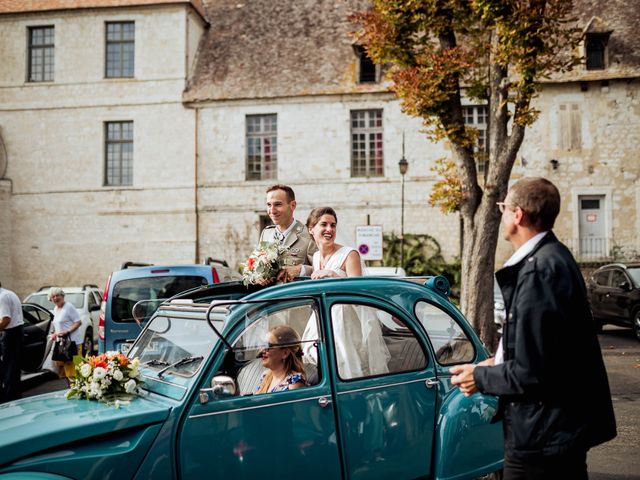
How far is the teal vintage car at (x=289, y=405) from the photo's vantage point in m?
3.20

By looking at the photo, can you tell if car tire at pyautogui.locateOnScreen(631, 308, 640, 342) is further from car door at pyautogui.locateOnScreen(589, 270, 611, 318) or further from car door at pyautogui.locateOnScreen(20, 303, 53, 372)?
car door at pyautogui.locateOnScreen(20, 303, 53, 372)

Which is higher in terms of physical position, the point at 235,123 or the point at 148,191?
the point at 235,123

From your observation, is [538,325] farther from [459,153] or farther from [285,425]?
[459,153]

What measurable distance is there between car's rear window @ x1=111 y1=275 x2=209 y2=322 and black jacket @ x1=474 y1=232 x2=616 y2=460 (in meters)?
7.07

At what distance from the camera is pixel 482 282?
12.3 metres

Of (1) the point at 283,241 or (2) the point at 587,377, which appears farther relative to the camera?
(1) the point at 283,241

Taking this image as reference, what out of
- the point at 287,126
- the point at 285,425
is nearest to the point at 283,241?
the point at 285,425

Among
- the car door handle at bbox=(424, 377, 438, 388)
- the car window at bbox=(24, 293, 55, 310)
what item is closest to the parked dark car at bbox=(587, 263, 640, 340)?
the car door handle at bbox=(424, 377, 438, 388)

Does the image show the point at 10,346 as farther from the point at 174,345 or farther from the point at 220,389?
the point at 220,389

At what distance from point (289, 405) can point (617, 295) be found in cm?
1396

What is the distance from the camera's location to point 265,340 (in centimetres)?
366

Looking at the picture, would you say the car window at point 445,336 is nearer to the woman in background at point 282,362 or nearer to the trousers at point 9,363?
the woman in background at point 282,362

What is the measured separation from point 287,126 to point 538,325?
2381 cm

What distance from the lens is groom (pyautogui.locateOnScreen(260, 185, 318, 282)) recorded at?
5238 mm
